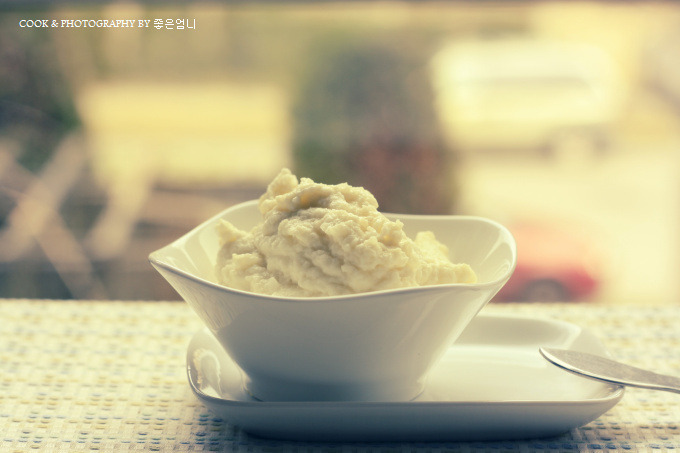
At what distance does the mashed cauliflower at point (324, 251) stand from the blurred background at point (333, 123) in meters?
1.67

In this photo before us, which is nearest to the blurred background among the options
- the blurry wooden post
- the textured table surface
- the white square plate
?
the blurry wooden post

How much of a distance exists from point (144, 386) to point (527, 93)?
2.06 metres

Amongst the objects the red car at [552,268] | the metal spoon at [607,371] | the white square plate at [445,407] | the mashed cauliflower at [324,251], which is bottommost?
the red car at [552,268]

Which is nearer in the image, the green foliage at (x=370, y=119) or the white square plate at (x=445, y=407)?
the white square plate at (x=445, y=407)

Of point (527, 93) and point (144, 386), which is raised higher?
point (527, 93)

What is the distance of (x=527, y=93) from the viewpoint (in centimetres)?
250

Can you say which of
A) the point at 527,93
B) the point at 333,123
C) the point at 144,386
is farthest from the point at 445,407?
the point at 527,93

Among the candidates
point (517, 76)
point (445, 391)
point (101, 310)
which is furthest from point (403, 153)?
point (445, 391)

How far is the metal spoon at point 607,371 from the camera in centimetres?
63

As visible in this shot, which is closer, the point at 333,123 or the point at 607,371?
the point at 607,371

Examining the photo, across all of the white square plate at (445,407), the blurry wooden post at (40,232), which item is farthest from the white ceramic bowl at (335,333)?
the blurry wooden post at (40,232)

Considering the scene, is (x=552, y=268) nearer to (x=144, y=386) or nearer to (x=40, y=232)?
(x=40, y=232)

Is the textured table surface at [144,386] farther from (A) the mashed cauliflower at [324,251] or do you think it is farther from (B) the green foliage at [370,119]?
(B) the green foliage at [370,119]

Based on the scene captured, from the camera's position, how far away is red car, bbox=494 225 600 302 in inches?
94.6
